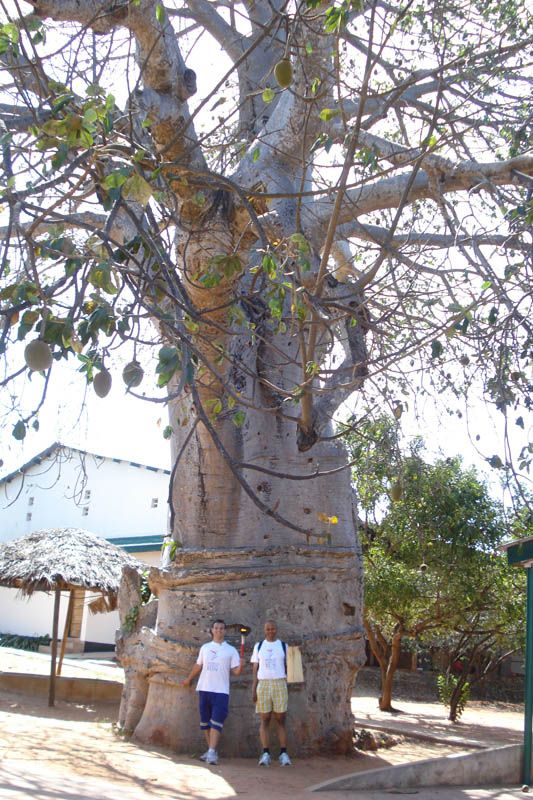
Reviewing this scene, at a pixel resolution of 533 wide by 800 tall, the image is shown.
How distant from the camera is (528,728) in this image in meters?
6.00

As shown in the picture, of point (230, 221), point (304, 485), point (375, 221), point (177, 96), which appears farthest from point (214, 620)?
point (375, 221)

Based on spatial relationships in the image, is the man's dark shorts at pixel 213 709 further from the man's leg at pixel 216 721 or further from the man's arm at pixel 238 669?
the man's arm at pixel 238 669

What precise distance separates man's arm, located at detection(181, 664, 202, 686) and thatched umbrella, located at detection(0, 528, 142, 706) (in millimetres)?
3972

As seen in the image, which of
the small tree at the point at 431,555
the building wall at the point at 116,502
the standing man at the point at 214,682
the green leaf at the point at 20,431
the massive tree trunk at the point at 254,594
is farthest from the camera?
the building wall at the point at 116,502

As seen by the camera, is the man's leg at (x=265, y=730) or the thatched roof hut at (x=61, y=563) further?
the thatched roof hut at (x=61, y=563)

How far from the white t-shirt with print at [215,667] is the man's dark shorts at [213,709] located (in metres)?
0.04

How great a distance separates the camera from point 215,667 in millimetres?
6148

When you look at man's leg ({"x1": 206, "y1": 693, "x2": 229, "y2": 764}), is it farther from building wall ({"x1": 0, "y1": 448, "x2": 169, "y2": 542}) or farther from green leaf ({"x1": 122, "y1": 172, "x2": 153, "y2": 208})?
building wall ({"x1": 0, "y1": 448, "x2": 169, "y2": 542})

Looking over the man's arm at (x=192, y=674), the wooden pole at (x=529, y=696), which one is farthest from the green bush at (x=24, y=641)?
the wooden pole at (x=529, y=696)

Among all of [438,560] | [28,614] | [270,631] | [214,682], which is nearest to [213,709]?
[214,682]

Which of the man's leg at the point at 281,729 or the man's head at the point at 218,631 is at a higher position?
the man's head at the point at 218,631

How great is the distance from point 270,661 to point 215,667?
1.30ft

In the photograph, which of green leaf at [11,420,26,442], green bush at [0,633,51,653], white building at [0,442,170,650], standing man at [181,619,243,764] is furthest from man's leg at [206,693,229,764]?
green bush at [0,633,51,653]

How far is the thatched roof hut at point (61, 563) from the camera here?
10.5 metres
